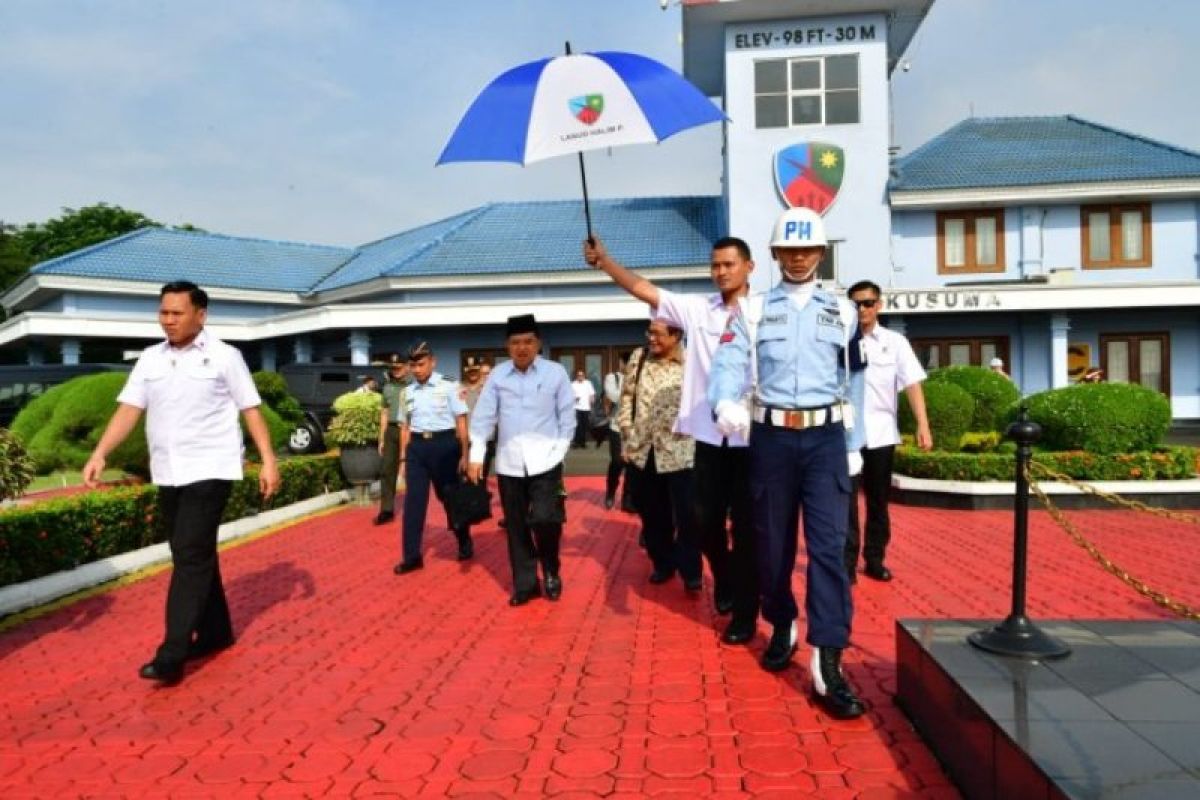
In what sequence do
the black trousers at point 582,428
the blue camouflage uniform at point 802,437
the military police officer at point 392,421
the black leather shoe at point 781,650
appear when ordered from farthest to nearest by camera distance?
the black trousers at point 582,428, the military police officer at point 392,421, the black leather shoe at point 781,650, the blue camouflage uniform at point 802,437

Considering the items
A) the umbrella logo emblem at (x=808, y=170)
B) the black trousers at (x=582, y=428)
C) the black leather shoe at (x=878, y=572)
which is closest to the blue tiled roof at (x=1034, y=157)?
the umbrella logo emblem at (x=808, y=170)

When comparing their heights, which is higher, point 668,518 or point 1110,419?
point 1110,419

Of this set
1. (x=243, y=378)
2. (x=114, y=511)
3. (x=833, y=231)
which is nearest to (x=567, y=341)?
(x=833, y=231)

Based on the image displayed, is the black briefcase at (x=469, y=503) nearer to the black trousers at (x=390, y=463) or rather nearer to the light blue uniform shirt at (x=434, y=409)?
the light blue uniform shirt at (x=434, y=409)

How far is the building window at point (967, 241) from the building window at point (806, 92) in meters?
3.83

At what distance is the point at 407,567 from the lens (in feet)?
21.7

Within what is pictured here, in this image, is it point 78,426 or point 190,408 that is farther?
point 78,426

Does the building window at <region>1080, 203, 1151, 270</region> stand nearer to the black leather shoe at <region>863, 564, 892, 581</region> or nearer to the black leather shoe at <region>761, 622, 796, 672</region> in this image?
the black leather shoe at <region>863, 564, 892, 581</region>

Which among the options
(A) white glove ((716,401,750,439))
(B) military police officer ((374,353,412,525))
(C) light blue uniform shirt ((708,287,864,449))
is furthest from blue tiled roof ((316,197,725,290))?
(A) white glove ((716,401,750,439))

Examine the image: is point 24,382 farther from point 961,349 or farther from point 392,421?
point 961,349

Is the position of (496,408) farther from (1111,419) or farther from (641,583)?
(1111,419)

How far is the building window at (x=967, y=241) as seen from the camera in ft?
69.8

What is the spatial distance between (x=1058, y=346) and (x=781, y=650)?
19.6 metres

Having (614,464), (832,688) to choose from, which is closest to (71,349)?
(614,464)
